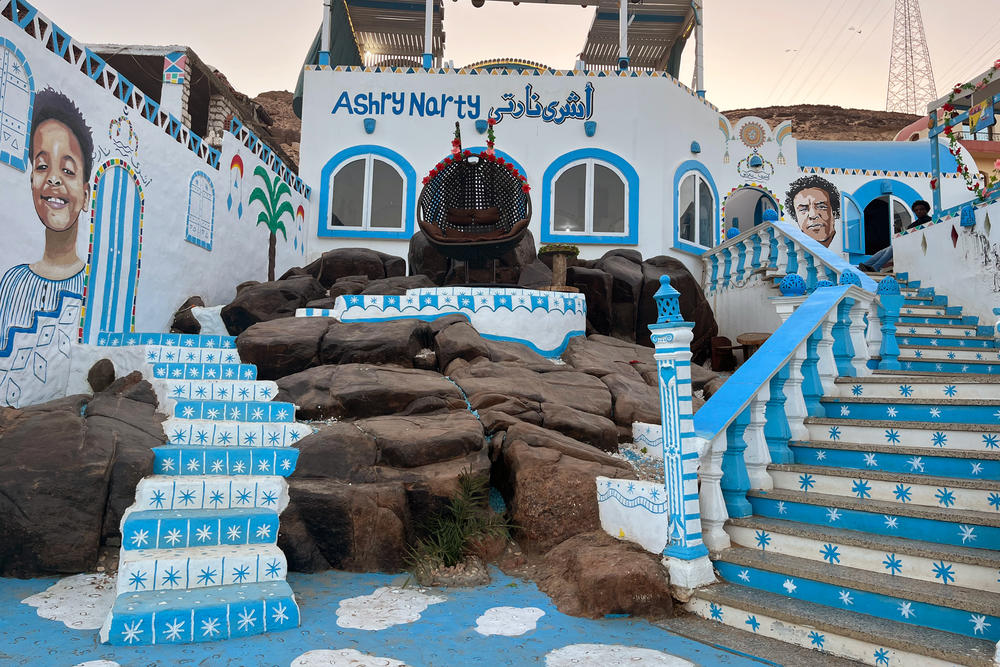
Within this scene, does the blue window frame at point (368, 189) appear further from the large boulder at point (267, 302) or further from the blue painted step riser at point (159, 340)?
the blue painted step riser at point (159, 340)

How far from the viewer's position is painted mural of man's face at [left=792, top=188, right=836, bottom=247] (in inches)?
625

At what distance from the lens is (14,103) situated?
19.5 feet

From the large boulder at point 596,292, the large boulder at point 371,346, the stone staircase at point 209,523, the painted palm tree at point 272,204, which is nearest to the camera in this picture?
the stone staircase at point 209,523

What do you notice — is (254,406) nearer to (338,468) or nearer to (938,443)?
(338,468)

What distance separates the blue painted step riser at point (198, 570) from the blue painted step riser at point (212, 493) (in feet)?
1.64

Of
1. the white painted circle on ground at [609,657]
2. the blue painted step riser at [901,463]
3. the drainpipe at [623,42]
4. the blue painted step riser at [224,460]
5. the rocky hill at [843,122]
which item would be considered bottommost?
the white painted circle on ground at [609,657]

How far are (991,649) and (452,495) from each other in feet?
10.8

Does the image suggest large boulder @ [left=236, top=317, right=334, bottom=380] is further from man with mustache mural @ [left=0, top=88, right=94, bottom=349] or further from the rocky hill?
the rocky hill

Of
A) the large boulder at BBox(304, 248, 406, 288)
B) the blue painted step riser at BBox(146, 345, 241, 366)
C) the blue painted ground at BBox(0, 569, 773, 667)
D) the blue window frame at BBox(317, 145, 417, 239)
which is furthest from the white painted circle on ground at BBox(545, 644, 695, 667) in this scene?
the blue window frame at BBox(317, 145, 417, 239)

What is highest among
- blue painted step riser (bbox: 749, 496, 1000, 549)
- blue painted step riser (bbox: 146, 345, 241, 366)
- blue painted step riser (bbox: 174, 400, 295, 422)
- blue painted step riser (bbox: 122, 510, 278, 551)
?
blue painted step riser (bbox: 146, 345, 241, 366)

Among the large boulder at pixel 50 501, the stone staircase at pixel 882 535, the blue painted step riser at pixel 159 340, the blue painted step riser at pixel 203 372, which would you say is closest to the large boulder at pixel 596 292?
the stone staircase at pixel 882 535

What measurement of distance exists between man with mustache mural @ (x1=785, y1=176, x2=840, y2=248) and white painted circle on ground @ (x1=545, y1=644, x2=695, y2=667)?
14.7m

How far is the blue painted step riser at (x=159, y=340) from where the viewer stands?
23.8 ft

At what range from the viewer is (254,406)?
19.4 feet
